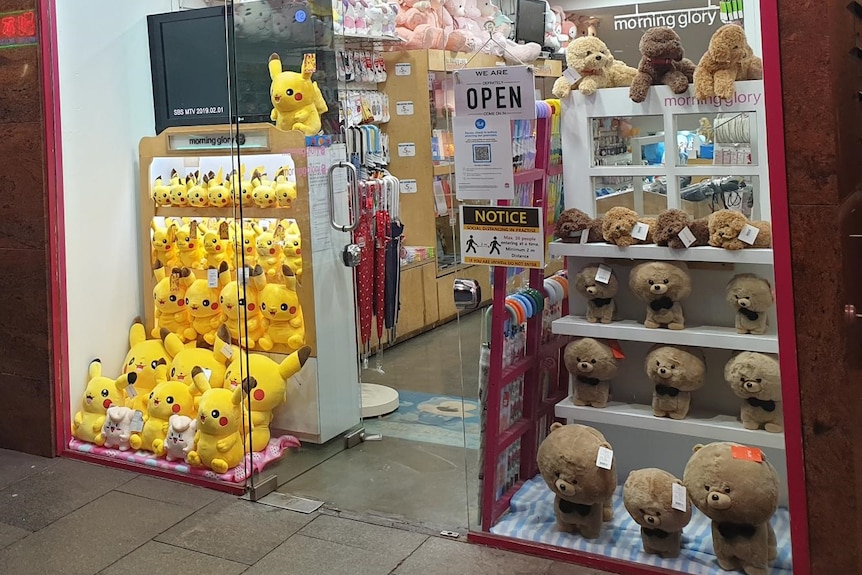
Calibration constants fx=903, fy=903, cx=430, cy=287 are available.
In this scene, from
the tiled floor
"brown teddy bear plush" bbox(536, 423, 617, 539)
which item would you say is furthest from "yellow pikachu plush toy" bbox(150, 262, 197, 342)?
"brown teddy bear plush" bbox(536, 423, 617, 539)

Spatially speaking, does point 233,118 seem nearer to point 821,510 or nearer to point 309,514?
point 309,514

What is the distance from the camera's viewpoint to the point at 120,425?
3896mm

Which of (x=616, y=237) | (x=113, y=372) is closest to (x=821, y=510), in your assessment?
(x=616, y=237)

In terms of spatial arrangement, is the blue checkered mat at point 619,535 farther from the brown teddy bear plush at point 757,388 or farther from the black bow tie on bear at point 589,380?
the black bow tie on bear at point 589,380

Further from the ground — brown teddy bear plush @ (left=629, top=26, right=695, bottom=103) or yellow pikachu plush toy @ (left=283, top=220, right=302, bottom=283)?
brown teddy bear plush @ (left=629, top=26, right=695, bottom=103)

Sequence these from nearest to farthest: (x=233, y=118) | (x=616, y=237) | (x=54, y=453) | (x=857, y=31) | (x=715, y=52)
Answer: (x=857, y=31) < (x=715, y=52) < (x=616, y=237) < (x=233, y=118) < (x=54, y=453)

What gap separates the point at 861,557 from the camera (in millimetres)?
2426

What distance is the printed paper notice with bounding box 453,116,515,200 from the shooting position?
9.23ft

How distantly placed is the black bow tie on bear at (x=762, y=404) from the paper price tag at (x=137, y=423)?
2.48 metres

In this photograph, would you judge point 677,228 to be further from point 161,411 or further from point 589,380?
point 161,411

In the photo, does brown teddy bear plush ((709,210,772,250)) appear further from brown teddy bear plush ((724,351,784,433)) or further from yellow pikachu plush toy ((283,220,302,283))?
yellow pikachu plush toy ((283,220,302,283))

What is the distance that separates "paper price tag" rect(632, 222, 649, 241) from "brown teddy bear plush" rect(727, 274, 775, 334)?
30cm

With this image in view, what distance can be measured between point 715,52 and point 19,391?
128 inches

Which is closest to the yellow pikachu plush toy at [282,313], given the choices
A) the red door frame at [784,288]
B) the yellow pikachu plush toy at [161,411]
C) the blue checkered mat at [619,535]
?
the yellow pikachu plush toy at [161,411]
